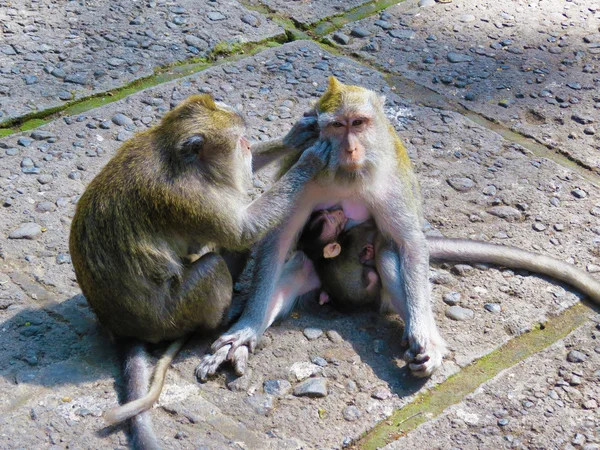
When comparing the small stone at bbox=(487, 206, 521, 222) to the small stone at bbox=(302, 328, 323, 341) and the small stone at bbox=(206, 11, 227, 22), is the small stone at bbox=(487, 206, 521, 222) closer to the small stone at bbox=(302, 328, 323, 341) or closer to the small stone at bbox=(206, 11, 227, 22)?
the small stone at bbox=(302, 328, 323, 341)

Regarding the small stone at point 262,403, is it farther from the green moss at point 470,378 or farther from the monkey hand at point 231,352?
the green moss at point 470,378

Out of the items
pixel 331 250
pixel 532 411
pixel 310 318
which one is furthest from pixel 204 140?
pixel 532 411

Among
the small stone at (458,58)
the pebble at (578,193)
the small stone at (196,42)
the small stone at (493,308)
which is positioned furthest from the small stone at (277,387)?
the small stone at (458,58)

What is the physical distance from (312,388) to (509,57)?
3558 mm

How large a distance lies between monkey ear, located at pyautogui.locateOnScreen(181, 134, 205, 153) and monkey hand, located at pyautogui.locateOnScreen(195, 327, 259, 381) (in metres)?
0.85

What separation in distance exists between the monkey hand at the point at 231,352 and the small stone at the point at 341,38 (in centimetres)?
311

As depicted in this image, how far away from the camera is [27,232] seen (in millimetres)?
4637

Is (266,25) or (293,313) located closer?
(293,313)

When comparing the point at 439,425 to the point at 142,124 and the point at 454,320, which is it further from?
the point at 142,124

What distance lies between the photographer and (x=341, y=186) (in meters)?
4.12

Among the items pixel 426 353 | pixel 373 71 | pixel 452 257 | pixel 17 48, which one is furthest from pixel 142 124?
pixel 426 353

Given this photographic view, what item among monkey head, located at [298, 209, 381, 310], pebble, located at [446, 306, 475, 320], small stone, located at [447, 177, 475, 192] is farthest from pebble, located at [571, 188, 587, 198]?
monkey head, located at [298, 209, 381, 310]

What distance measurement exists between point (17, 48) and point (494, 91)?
10.7 feet

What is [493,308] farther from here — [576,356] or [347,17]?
[347,17]
